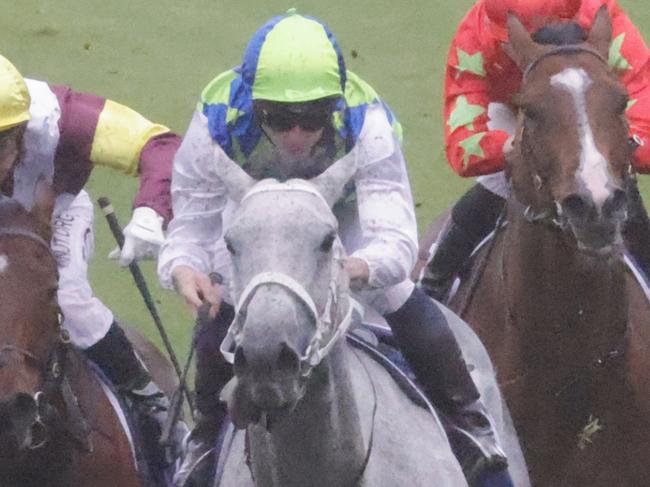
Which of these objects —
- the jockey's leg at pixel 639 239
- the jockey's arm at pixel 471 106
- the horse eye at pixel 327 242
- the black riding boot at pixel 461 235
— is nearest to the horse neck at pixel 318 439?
the horse eye at pixel 327 242

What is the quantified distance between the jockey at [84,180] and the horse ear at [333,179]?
0.88 metres

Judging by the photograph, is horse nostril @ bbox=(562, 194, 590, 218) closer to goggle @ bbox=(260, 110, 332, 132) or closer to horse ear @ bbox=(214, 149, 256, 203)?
goggle @ bbox=(260, 110, 332, 132)

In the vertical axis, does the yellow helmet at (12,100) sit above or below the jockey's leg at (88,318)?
above

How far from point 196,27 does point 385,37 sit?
104 centimetres

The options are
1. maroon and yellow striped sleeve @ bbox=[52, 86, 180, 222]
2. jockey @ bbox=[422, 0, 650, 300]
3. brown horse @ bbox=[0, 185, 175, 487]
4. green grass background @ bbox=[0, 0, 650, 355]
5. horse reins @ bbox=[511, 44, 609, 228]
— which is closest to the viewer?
brown horse @ bbox=[0, 185, 175, 487]

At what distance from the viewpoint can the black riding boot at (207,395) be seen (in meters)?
3.53

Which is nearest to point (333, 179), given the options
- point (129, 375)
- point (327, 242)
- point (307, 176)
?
point (307, 176)

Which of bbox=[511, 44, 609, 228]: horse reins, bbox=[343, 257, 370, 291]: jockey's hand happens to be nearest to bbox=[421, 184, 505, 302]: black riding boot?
bbox=[511, 44, 609, 228]: horse reins

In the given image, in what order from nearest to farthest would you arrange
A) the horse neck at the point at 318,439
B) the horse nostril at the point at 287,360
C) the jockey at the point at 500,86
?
the horse nostril at the point at 287,360, the horse neck at the point at 318,439, the jockey at the point at 500,86

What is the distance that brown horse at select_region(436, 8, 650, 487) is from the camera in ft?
12.2

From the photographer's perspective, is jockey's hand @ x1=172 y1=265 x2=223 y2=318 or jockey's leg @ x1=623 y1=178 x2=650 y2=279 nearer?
jockey's hand @ x1=172 y1=265 x2=223 y2=318

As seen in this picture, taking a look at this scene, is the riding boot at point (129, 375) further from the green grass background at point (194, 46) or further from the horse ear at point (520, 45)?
the green grass background at point (194, 46)

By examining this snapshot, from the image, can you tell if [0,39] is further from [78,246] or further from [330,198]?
[330,198]

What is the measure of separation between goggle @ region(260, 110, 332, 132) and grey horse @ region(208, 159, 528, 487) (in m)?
0.28
